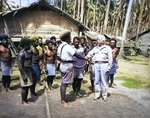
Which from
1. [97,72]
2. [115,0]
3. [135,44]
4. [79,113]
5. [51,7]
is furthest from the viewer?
[115,0]

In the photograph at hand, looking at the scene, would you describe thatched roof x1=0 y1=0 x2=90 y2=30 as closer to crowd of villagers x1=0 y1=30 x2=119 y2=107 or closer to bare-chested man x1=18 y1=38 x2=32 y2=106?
crowd of villagers x1=0 y1=30 x2=119 y2=107

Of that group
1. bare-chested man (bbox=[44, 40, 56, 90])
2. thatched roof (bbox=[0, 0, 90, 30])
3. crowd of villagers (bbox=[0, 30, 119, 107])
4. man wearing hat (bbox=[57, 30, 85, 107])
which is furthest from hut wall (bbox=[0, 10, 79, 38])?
man wearing hat (bbox=[57, 30, 85, 107])

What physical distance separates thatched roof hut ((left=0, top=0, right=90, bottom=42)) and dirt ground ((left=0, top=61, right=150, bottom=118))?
270 inches

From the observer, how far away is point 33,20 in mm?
11000

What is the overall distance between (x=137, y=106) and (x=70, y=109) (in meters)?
1.90

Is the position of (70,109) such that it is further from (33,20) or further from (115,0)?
(115,0)

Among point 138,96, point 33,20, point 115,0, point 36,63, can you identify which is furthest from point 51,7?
point 115,0

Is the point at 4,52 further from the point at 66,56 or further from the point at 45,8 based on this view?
the point at 45,8

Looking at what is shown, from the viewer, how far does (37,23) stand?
36.3ft

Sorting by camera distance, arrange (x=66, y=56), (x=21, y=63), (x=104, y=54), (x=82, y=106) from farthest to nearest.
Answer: (x=104, y=54) → (x=82, y=106) → (x=66, y=56) → (x=21, y=63)

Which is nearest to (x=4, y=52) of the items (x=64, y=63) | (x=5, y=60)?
(x=5, y=60)

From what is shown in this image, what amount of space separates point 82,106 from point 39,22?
29.8 feet

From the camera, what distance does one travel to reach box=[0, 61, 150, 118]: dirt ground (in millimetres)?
3255

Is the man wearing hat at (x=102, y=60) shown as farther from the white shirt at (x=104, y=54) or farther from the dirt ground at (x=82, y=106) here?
the dirt ground at (x=82, y=106)
